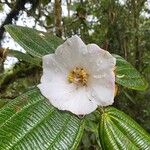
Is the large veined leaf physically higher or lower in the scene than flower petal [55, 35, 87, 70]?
lower

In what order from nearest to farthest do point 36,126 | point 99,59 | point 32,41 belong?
point 36,126 < point 99,59 < point 32,41

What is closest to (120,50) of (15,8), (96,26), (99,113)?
(96,26)

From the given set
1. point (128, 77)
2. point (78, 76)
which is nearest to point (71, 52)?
point (78, 76)

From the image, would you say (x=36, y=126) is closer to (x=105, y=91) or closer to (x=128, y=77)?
(x=105, y=91)

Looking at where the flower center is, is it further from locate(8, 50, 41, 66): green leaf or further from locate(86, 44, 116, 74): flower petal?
locate(8, 50, 41, 66): green leaf

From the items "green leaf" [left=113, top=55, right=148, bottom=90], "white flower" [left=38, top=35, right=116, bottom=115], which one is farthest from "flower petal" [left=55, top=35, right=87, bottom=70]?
"green leaf" [left=113, top=55, right=148, bottom=90]

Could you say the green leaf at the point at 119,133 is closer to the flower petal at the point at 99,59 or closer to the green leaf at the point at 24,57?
the flower petal at the point at 99,59

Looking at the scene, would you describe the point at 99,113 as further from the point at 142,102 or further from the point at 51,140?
the point at 142,102
